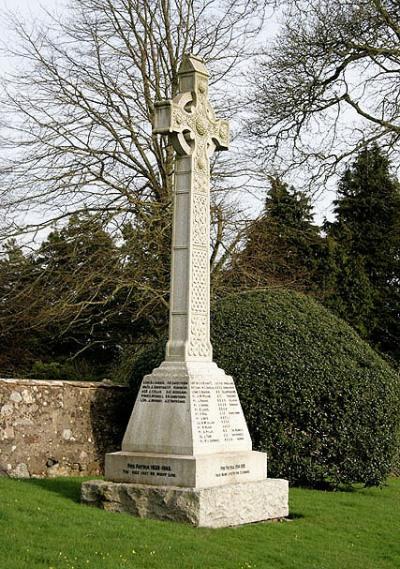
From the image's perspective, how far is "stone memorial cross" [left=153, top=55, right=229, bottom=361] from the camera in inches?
379

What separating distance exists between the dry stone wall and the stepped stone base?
279 centimetres

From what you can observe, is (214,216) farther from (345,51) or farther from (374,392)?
(374,392)

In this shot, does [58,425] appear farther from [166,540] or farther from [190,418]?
[166,540]

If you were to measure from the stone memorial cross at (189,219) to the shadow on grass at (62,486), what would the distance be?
1828mm

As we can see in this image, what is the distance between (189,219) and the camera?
9812 millimetres

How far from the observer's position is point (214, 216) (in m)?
19.2

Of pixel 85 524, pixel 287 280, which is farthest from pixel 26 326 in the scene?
pixel 85 524

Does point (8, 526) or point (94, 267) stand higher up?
point (94, 267)

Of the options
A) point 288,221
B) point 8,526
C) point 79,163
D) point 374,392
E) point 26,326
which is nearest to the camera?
point 8,526

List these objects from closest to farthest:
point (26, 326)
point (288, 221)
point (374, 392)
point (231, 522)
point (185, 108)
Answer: point (231, 522), point (185, 108), point (374, 392), point (26, 326), point (288, 221)

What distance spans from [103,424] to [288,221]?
1219 cm

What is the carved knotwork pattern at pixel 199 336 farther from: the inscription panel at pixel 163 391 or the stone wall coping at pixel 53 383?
the stone wall coping at pixel 53 383

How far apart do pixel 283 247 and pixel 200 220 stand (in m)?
13.0

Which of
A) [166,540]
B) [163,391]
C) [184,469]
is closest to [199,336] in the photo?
[163,391]
